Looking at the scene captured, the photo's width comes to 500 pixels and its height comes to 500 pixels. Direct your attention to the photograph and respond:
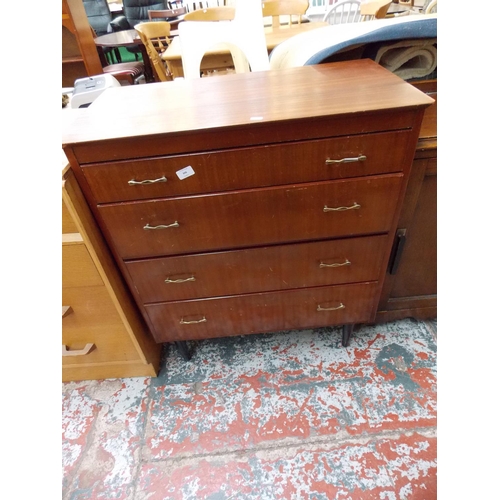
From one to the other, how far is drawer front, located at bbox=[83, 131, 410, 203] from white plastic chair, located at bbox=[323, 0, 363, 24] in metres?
2.92

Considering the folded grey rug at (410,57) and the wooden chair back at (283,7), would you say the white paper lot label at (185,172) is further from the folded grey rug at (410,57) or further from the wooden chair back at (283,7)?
the wooden chair back at (283,7)

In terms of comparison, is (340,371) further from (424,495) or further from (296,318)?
(424,495)

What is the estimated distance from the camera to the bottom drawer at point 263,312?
1.04 m

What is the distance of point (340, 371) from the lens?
1.18m

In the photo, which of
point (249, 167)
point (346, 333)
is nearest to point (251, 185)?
point (249, 167)

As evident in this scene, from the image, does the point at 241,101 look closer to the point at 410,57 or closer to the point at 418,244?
the point at 410,57

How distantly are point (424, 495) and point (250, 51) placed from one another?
5.54ft

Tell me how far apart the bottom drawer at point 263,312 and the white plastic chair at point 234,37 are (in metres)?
1.01

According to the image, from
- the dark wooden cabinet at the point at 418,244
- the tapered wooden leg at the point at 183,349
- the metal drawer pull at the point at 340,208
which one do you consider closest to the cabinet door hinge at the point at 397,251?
the dark wooden cabinet at the point at 418,244

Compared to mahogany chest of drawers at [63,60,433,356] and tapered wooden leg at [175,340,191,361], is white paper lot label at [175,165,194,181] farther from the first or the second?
tapered wooden leg at [175,340,191,361]

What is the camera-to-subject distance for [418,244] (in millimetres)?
1064

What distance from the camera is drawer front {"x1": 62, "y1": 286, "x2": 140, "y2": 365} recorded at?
98cm
